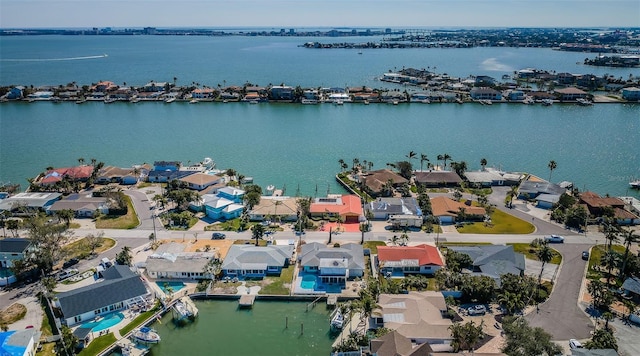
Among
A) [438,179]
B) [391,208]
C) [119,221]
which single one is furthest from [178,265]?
[438,179]

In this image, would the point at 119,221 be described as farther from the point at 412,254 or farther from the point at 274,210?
the point at 412,254

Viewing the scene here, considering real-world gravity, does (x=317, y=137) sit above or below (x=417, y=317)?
above

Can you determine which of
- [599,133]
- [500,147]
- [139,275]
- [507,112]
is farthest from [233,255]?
[507,112]

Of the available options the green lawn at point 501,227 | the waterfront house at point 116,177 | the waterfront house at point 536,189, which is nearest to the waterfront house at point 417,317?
the green lawn at point 501,227

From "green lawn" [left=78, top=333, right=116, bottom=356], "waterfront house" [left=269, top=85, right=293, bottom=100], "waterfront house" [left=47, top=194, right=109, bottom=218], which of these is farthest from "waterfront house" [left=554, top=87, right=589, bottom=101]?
"green lawn" [left=78, top=333, right=116, bottom=356]

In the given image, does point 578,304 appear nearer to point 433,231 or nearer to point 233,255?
point 433,231

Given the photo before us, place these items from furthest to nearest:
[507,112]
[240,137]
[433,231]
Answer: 1. [507,112]
2. [240,137]
3. [433,231]

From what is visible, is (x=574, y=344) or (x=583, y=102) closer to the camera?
(x=574, y=344)
